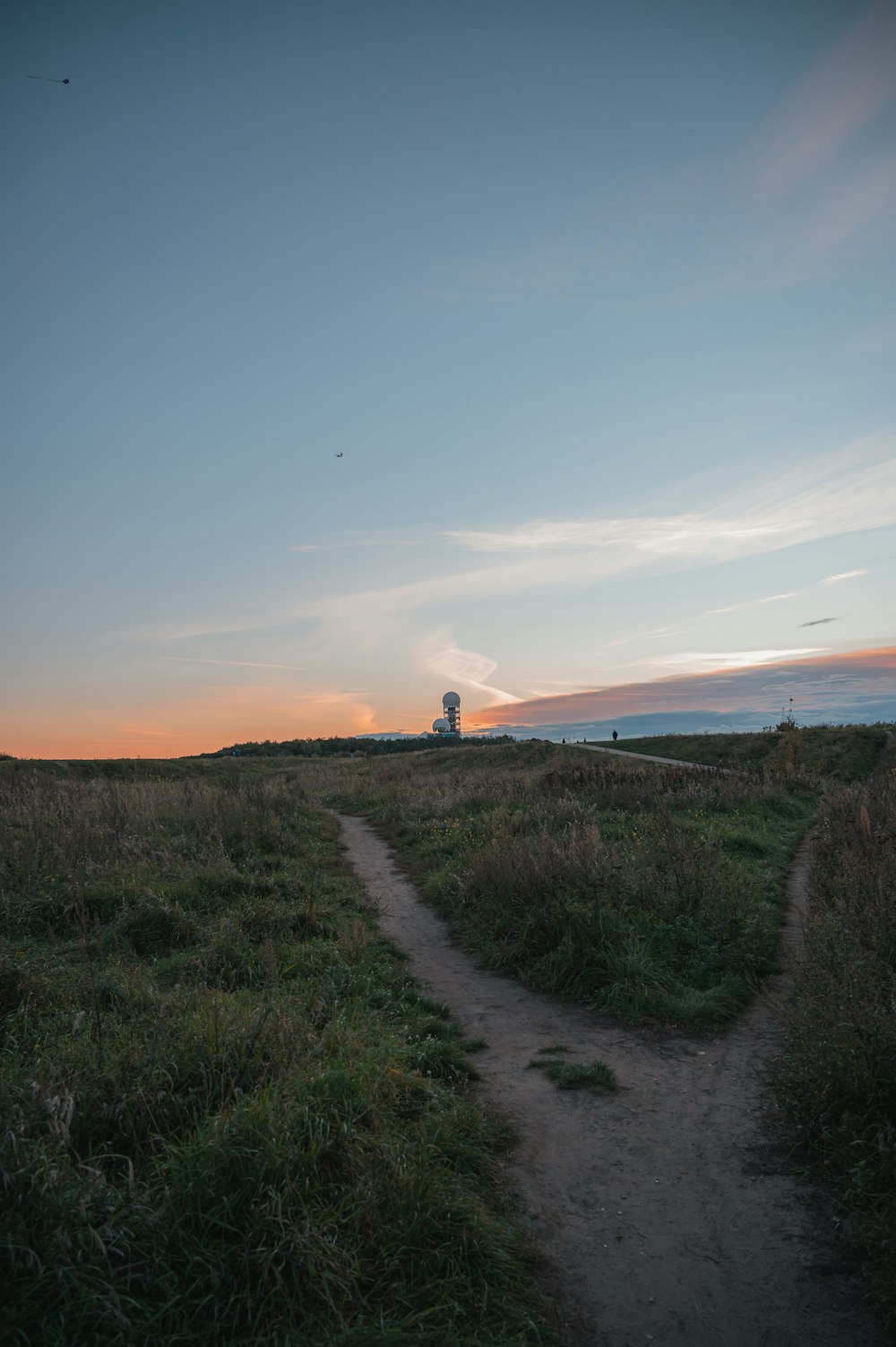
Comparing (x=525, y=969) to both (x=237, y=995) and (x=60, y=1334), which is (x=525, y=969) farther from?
(x=60, y=1334)

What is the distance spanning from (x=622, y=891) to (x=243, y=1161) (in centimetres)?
642

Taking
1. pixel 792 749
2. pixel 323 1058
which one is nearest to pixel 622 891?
pixel 323 1058

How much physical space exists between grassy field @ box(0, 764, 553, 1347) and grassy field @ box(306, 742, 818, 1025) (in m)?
1.94

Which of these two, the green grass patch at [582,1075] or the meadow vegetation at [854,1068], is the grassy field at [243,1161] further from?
the meadow vegetation at [854,1068]

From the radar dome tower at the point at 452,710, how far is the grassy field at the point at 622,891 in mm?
61517

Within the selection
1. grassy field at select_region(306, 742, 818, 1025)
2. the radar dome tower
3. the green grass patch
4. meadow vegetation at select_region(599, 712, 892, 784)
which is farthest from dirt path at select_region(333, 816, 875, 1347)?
the radar dome tower

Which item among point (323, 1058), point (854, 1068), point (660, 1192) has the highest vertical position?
point (323, 1058)

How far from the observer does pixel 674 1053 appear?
6.61 meters

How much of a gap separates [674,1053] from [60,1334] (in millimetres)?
5103

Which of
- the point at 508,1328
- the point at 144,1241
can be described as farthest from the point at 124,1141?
the point at 508,1328

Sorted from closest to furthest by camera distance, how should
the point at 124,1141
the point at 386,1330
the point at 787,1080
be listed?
the point at 386,1330
the point at 124,1141
the point at 787,1080

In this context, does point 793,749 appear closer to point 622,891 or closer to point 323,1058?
point 622,891

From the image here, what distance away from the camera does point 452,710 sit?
80188mm

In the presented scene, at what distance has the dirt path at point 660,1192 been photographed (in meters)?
3.71
